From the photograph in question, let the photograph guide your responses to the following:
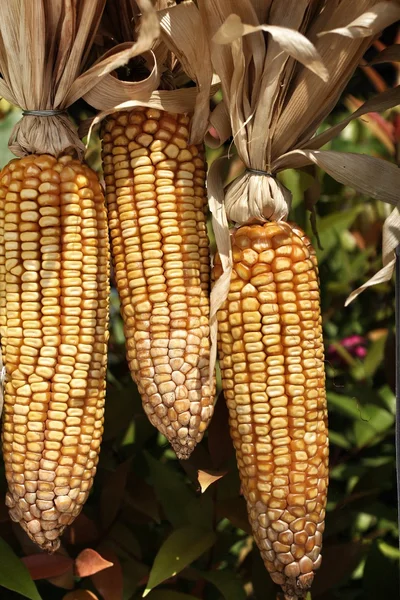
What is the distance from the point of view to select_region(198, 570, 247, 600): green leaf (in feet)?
3.32

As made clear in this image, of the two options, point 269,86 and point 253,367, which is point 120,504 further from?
point 269,86

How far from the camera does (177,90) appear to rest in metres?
0.81

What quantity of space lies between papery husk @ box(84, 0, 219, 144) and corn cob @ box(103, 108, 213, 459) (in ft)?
0.07

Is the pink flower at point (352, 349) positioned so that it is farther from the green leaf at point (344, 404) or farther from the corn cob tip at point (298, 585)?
the corn cob tip at point (298, 585)

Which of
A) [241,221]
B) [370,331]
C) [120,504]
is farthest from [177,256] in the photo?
[370,331]

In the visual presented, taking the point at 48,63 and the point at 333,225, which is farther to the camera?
the point at 333,225

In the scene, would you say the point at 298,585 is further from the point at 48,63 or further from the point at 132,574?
the point at 48,63

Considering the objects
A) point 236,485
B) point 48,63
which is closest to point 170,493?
point 236,485

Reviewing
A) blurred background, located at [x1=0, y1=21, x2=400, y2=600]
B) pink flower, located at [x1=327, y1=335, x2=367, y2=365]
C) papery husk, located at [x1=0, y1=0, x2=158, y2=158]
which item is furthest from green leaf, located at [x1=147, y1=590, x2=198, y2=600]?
papery husk, located at [x1=0, y1=0, x2=158, y2=158]

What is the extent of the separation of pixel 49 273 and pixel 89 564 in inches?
17.4

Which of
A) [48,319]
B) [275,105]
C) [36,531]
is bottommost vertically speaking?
[36,531]

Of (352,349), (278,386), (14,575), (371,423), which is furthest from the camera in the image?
(352,349)

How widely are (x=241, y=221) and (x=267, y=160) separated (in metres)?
0.08

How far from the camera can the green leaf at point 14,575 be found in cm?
91
